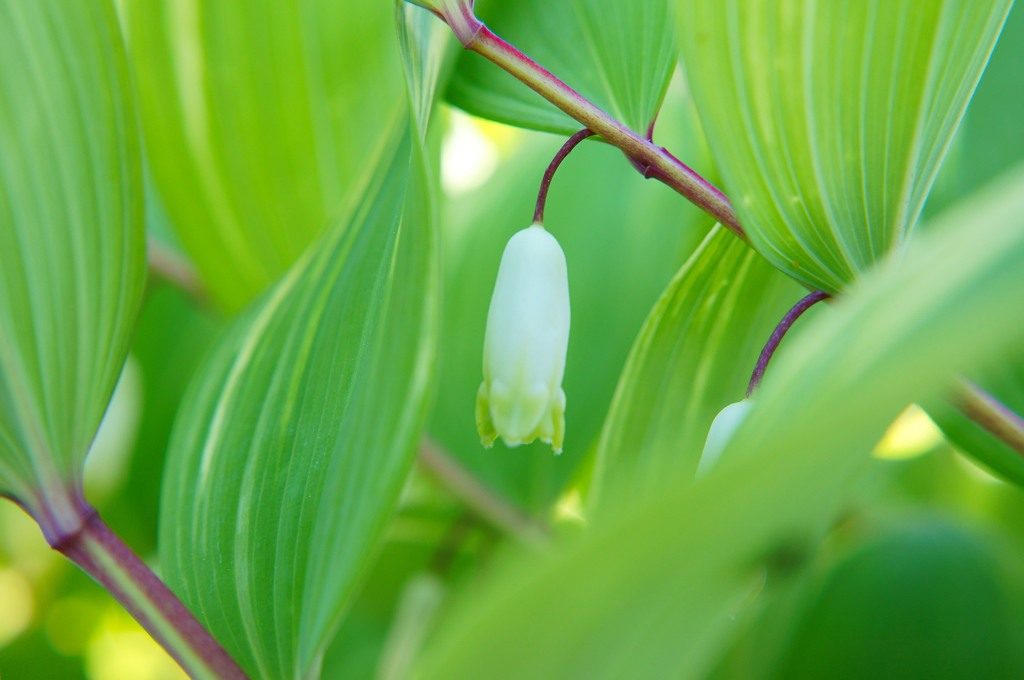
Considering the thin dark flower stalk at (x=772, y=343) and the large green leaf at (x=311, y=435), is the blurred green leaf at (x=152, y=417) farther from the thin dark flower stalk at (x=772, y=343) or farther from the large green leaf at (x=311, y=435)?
the thin dark flower stalk at (x=772, y=343)

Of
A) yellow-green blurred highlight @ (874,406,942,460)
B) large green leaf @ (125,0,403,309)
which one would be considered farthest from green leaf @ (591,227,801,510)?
yellow-green blurred highlight @ (874,406,942,460)

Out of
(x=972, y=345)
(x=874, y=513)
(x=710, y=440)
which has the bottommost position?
(x=874, y=513)

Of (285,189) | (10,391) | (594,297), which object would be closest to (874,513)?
(594,297)

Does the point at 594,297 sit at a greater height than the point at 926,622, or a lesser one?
greater

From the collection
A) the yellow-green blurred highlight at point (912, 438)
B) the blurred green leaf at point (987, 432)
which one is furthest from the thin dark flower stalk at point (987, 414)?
the yellow-green blurred highlight at point (912, 438)

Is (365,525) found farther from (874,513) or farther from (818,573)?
(874,513)

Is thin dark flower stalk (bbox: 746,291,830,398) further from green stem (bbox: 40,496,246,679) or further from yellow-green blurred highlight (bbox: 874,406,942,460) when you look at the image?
yellow-green blurred highlight (bbox: 874,406,942,460)
